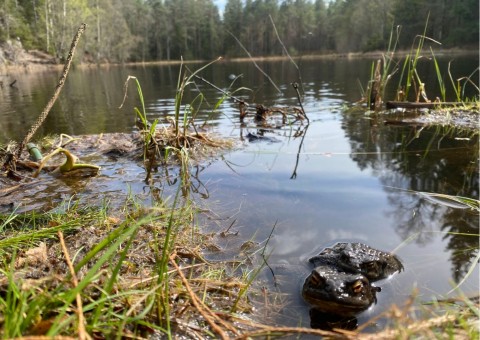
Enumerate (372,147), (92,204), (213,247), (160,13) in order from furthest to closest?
(160,13) → (372,147) → (92,204) → (213,247)

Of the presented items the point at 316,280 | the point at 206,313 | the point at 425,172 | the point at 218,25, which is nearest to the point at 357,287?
the point at 316,280

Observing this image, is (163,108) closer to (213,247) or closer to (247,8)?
(213,247)

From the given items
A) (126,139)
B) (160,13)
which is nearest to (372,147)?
(126,139)

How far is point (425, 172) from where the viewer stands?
412cm

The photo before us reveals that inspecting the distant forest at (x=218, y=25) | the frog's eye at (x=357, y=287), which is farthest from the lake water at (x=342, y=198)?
the distant forest at (x=218, y=25)

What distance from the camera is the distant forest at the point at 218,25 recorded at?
4069 cm

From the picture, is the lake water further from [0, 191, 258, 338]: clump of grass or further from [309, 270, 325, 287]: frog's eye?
[0, 191, 258, 338]: clump of grass

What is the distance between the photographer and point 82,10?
41.6m

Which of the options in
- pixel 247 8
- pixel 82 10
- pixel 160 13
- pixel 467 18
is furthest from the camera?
pixel 247 8

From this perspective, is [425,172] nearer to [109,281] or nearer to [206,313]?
[206,313]

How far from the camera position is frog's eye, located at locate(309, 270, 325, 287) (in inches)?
79.7

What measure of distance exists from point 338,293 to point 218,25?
81.1 meters

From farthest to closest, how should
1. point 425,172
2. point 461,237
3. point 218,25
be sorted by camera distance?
point 218,25
point 425,172
point 461,237

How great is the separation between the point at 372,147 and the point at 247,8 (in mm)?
79807
